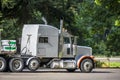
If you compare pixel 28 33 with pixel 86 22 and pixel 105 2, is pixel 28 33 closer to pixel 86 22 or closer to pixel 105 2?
pixel 105 2

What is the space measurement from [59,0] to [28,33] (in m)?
15.1

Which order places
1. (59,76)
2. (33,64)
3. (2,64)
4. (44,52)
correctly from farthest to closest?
(44,52) < (33,64) < (2,64) < (59,76)

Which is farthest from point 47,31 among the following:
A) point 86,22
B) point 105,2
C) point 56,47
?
point 86,22

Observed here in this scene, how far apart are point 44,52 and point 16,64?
240 cm

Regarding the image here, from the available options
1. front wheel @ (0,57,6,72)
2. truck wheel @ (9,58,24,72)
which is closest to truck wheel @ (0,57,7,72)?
front wheel @ (0,57,6,72)

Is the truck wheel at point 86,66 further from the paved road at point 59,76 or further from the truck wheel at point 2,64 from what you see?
the truck wheel at point 2,64

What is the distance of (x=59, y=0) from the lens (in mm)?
49562

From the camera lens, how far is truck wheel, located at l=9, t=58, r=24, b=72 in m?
33.7

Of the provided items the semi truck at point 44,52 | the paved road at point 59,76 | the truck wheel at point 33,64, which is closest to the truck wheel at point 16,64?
the semi truck at point 44,52

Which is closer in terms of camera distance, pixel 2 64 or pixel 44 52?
pixel 2 64

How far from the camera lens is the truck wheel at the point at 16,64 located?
33.7 meters

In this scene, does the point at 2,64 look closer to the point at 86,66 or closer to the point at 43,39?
the point at 43,39

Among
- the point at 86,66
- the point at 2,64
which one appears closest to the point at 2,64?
the point at 2,64

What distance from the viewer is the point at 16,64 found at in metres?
34.0
